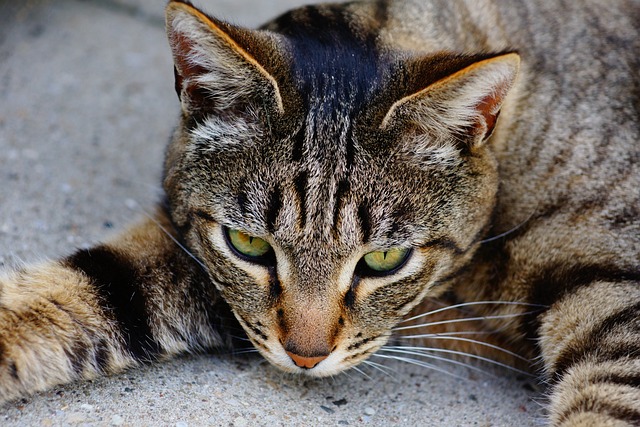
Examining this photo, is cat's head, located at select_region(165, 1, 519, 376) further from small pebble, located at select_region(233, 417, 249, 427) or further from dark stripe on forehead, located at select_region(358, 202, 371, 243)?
small pebble, located at select_region(233, 417, 249, 427)

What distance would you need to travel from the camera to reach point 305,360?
221cm

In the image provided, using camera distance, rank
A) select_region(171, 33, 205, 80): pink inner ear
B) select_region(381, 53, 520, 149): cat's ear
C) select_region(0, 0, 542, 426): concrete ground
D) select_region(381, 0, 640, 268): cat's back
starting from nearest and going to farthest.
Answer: select_region(381, 53, 520, 149): cat's ear < select_region(171, 33, 205, 80): pink inner ear < select_region(0, 0, 542, 426): concrete ground < select_region(381, 0, 640, 268): cat's back

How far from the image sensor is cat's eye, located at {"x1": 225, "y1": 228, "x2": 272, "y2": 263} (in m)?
2.30

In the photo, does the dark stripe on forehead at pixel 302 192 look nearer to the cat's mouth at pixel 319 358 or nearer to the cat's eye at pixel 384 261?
the cat's eye at pixel 384 261

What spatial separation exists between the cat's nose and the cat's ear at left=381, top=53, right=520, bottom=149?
66 cm

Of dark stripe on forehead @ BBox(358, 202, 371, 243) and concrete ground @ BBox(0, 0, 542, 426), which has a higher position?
dark stripe on forehead @ BBox(358, 202, 371, 243)

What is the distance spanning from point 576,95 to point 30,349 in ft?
6.25

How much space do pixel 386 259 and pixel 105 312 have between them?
84cm

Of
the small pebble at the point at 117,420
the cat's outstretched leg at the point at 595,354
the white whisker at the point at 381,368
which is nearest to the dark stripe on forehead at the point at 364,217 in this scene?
the white whisker at the point at 381,368

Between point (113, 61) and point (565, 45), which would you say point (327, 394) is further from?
point (113, 61)

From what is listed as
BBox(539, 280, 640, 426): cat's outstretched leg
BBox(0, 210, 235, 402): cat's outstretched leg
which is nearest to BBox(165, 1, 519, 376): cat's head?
BBox(0, 210, 235, 402): cat's outstretched leg

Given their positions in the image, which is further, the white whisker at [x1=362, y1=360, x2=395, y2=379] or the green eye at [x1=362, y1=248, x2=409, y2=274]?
the white whisker at [x1=362, y1=360, x2=395, y2=379]

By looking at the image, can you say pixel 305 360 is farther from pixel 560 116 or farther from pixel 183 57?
pixel 560 116

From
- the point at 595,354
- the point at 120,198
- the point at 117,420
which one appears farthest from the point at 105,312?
the point at 595,354
